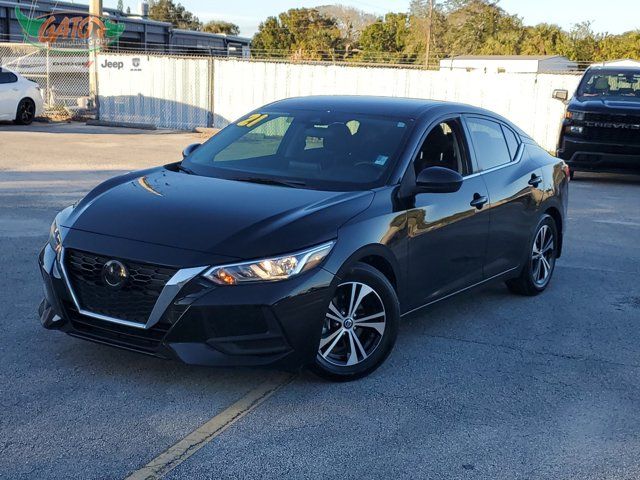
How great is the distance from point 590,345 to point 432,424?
1.95m

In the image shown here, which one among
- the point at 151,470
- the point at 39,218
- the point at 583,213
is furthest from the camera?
the point at 583,213

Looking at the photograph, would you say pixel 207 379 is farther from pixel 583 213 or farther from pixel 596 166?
pixel 596 166

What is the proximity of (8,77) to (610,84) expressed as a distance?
1429 centimetres

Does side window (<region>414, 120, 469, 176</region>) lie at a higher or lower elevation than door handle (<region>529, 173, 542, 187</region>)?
higher

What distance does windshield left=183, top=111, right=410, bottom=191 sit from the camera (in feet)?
17.9

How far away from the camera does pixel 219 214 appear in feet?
15.5

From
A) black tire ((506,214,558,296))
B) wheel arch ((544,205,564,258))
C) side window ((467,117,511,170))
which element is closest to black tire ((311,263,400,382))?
side window ((467,117,511,170))

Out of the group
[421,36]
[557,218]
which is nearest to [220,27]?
[421,36]

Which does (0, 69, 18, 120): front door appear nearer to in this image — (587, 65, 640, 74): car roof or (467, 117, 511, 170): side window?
(587, 65, 640, 74): car roof

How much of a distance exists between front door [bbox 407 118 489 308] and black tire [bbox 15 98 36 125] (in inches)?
704

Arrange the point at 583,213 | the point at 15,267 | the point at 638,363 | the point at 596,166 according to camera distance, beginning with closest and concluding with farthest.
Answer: the point at 638,363 < the point at 15,267 < the point at 583,213 < the point at 596,166

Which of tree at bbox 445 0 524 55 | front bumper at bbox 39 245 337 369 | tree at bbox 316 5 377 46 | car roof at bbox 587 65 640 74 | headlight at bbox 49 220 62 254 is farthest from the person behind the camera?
tree at bbox 316 5 377 46

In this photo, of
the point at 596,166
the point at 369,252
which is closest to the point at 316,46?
the point at 596,166

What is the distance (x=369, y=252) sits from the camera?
193 inches
